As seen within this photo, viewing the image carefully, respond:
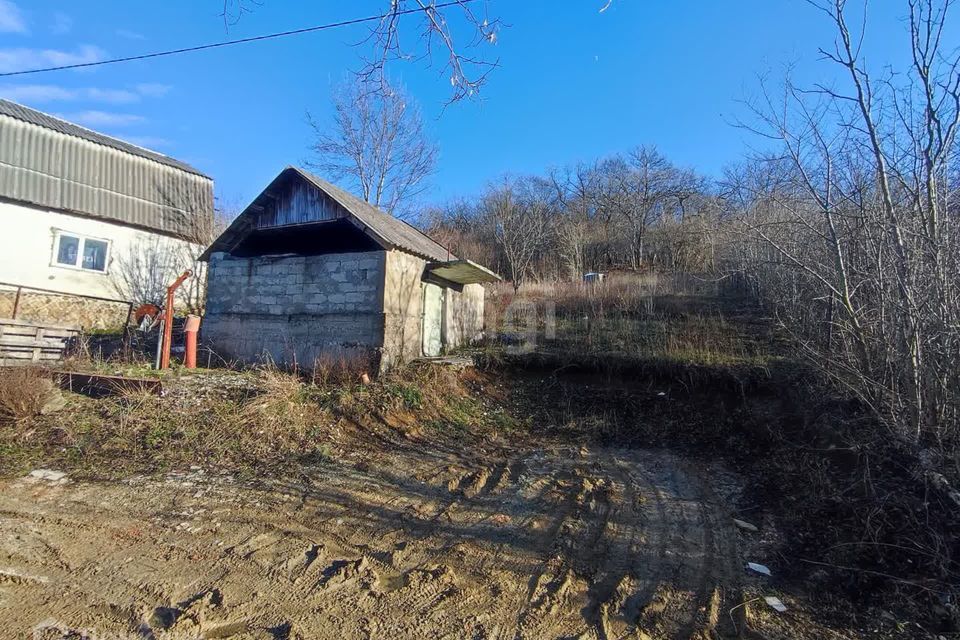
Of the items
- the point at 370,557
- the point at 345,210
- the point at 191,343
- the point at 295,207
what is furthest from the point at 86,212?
the point at 370,557

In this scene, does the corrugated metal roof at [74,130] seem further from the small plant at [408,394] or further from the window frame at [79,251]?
the small plant at [408,394]

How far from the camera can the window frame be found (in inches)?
538

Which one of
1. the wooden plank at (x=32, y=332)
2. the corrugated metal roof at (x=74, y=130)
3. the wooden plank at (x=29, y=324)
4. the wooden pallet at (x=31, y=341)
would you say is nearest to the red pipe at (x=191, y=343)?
the wooden pallet at (x=31, y=341)

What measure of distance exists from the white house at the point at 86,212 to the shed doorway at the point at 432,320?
36.8ft

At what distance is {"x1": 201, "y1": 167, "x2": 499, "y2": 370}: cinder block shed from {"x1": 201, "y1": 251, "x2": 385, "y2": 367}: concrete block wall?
0.02 m

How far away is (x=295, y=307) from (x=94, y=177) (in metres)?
10.5

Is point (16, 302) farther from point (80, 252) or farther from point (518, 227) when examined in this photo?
point (518, 227)

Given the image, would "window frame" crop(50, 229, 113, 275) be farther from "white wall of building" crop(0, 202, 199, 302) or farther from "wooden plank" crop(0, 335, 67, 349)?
"wooden plank" crop(0, 335, 67, 349)

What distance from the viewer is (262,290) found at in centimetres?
1046

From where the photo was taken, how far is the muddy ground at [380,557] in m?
2.89

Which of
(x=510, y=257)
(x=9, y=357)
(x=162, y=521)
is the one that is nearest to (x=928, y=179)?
(x=162, y=521)

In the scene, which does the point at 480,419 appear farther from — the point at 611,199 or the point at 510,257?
the point at 611,199

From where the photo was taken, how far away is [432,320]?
1150 centimetres

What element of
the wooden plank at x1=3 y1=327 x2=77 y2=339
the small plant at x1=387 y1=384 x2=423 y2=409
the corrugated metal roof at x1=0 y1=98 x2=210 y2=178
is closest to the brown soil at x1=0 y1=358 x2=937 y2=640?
the small plant at x1=387 y1=384 x2=423 y2=409
